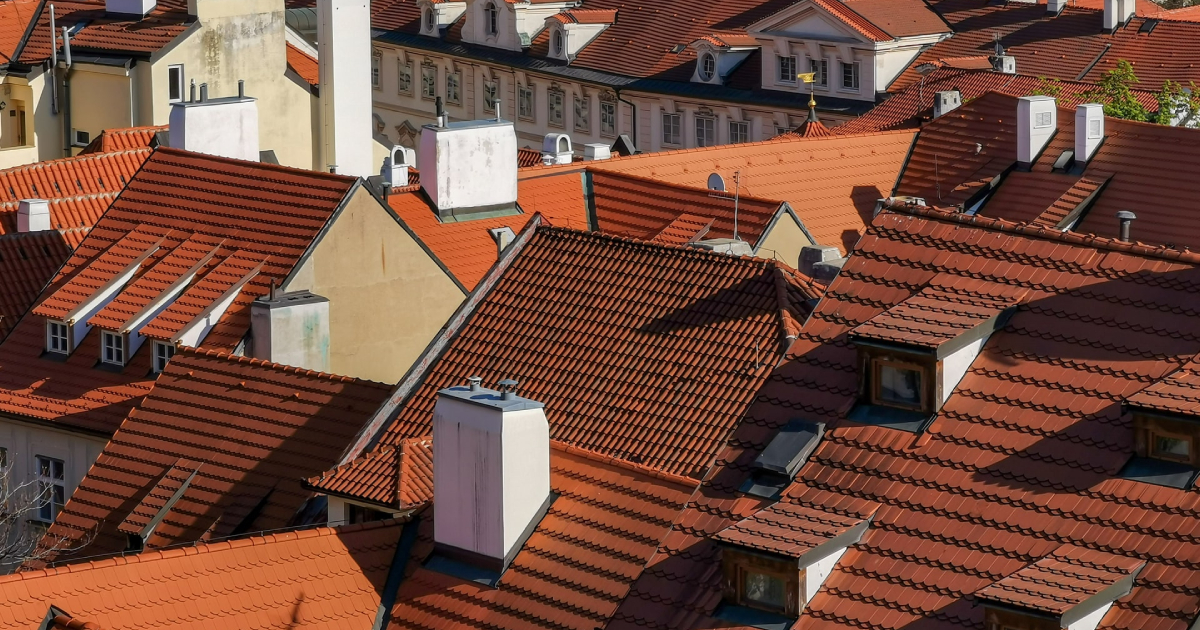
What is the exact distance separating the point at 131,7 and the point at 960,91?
1966 centimetres

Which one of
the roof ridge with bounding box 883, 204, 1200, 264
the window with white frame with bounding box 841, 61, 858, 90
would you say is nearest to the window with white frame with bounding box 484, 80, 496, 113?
the window with white frame with bounding box 841, 61, 858, 90

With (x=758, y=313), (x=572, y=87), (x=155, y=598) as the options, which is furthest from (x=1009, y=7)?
(x=155, y=598)

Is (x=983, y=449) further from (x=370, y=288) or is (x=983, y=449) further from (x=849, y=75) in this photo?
(x=849, y=75)

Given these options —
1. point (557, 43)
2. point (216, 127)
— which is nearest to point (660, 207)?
point (216, 127)

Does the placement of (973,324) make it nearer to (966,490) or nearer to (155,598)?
(966,490)

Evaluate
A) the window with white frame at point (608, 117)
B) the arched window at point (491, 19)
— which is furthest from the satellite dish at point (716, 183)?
the arched window at point (491, 19)

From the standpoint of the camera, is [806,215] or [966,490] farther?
[806,215]

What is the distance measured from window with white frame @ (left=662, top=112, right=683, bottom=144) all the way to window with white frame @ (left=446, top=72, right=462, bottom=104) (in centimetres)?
1121

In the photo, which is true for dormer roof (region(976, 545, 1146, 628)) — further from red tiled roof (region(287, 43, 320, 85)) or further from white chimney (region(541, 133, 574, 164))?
A: red tiled roof (region(287, 43, 320, 85))

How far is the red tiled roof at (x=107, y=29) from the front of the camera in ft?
199

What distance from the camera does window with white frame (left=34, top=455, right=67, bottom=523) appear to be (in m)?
36.9

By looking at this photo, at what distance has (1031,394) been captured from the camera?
917 inches

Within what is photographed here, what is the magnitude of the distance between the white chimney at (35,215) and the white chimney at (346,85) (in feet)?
25.5

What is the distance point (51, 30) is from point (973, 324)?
43089 millimetres
